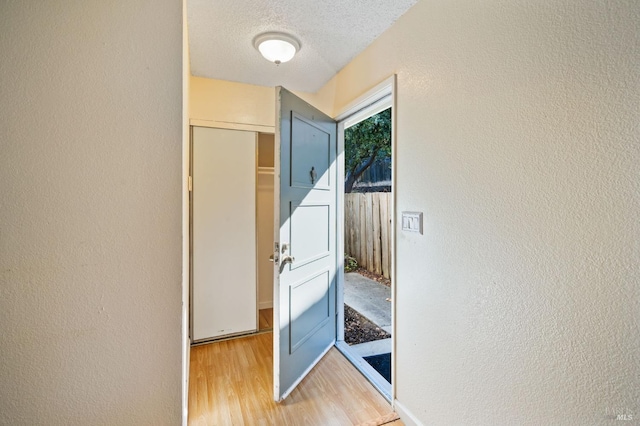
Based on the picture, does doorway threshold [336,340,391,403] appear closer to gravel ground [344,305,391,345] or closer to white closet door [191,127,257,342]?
gravel ground [344,305,391,345]

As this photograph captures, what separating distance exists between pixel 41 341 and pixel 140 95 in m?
0.93

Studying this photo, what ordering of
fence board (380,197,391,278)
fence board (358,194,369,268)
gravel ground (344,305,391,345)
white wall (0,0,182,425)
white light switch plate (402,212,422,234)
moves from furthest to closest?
fence board (358,194,369,268) < fence board (380,197,391,278) < gravel ground (344,305,391,345) < white light switch plate (402,212,422,234) < white wall (0,0,182,425)

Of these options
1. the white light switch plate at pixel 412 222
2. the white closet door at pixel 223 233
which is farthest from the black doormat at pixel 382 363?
the white light switch plate at pixel 412 222

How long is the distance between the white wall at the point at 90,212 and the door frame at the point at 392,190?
1.12 m

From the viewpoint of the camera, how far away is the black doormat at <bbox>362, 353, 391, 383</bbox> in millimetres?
2129

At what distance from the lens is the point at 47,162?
3.25 ft

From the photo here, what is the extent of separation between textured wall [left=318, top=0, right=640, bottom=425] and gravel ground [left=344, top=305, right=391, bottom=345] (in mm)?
1096

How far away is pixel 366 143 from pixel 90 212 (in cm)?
433

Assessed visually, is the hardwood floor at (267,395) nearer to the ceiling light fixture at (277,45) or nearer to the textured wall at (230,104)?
the textured wall at (230,104)

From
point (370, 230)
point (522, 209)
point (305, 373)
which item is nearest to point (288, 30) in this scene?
point (522, 209)

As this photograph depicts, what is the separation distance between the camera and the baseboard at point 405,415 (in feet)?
5.03

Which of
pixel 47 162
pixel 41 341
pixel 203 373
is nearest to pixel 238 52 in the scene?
pixel 47 162

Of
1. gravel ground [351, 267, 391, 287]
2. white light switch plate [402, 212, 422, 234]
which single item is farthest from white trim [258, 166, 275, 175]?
gravel ground [351, 267, 391, 287]

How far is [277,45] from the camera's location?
1818 millimetres
